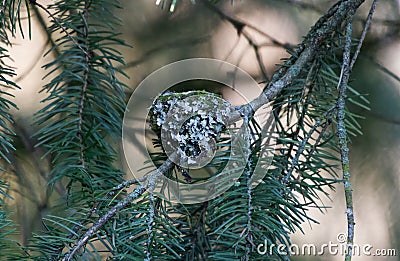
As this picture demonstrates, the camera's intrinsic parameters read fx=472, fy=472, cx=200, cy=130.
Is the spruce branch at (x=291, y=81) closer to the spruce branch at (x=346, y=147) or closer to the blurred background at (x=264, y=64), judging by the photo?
the spruce branch at (x=346, y=147)

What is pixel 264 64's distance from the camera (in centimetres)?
70

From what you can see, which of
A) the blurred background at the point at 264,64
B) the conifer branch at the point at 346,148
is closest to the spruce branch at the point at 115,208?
the conifer branch at the point at 346,148

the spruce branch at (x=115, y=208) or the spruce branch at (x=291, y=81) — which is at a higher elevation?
the spruce branch at (x=291, y=81)

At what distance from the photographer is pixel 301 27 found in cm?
70

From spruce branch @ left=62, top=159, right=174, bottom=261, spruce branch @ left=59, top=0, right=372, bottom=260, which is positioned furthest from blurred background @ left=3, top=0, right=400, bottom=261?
spruce branch @ left=62, top=159, right=174, bottom=261

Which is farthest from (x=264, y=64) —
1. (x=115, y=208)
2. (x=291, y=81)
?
(x=115, y=208)

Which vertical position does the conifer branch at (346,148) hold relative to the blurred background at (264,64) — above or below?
below

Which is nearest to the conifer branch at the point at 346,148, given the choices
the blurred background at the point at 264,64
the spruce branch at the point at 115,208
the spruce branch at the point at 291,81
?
the spruce branch at the point at 291,81

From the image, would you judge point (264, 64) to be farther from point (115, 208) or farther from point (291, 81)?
point (115, 208)

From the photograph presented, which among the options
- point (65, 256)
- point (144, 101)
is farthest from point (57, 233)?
point (144, 101)

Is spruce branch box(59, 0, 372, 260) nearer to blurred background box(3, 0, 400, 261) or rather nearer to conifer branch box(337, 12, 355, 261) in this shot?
conifer branch box(337, 12, 355, 261)

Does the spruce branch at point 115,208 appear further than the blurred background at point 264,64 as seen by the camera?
No

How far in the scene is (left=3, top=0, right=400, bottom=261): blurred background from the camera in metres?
0.67

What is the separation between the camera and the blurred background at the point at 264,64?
2.20 ft
